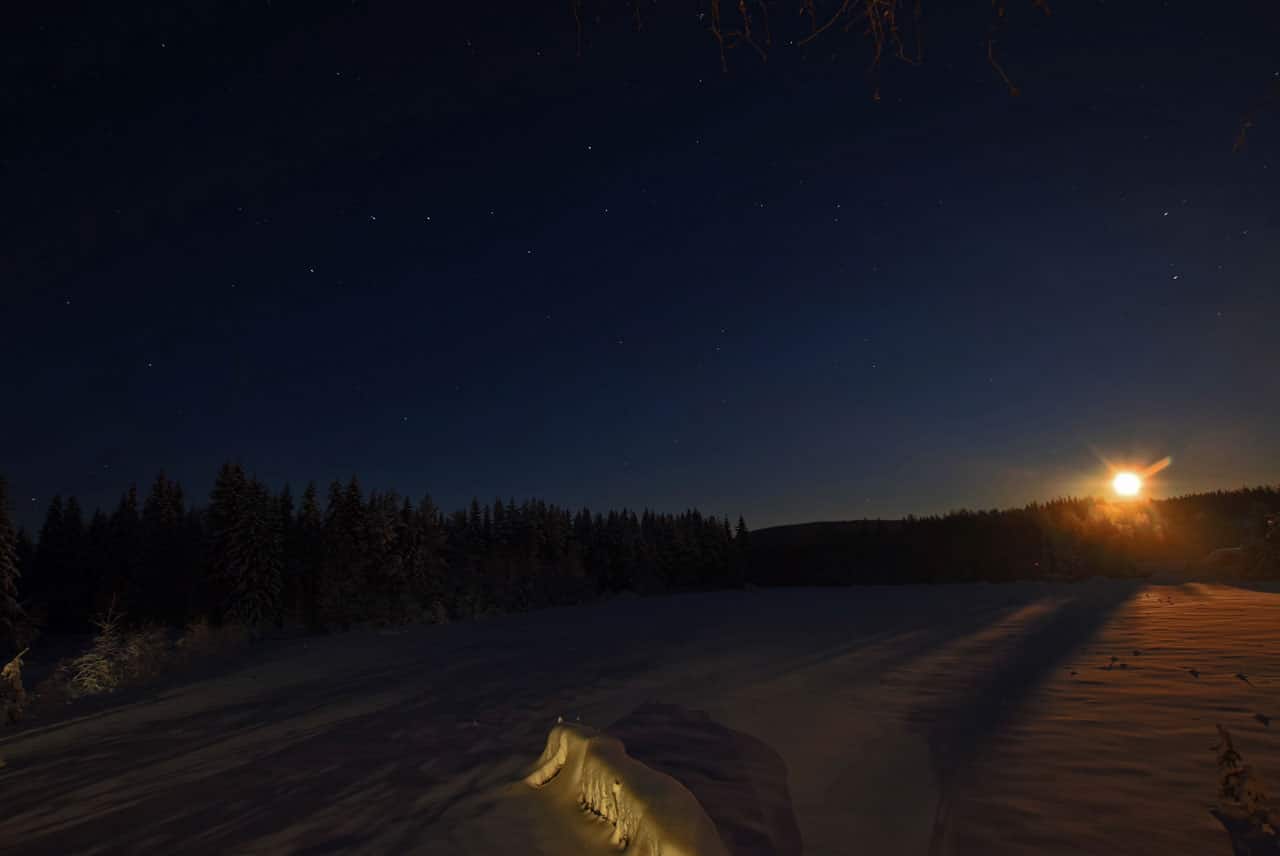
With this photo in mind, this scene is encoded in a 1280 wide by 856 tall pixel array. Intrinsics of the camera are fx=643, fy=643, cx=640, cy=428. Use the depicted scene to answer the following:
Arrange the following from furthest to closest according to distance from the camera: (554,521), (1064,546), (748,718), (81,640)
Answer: (554,521) → (1064,546) → (81,640) → (748,718)

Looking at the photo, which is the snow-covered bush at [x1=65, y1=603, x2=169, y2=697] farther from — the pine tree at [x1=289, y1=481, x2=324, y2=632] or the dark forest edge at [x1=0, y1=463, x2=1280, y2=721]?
the pine tree at [x1=289, y1=481, x2=324, y2=632]

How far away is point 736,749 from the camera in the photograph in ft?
23.7

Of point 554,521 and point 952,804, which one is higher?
point 554,521

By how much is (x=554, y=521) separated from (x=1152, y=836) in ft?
232

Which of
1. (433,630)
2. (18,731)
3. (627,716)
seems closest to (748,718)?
(627,716)

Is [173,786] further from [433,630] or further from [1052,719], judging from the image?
[433,630]

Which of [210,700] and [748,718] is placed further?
[210,700]

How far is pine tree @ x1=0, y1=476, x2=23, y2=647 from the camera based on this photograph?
3356cm

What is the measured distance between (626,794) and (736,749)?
2.70 m

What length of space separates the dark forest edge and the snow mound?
51.1ft

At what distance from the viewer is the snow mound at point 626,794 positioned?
13.6 ft

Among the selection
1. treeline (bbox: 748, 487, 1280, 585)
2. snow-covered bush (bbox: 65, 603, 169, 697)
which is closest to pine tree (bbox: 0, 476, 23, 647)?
snow-covered bush (bbox: 65, 603, 169, 697)

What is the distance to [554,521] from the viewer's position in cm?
7331

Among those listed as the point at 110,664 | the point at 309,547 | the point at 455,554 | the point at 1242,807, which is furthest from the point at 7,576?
the point at 1242,807
